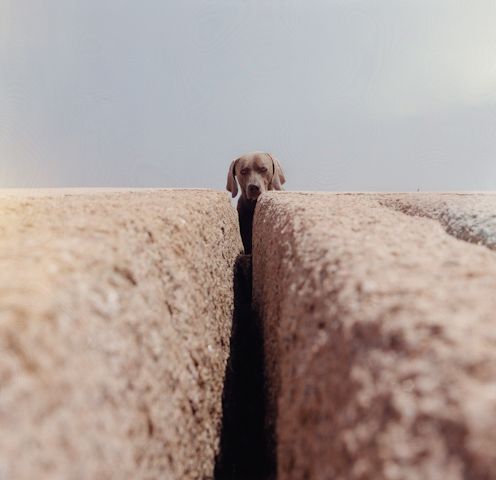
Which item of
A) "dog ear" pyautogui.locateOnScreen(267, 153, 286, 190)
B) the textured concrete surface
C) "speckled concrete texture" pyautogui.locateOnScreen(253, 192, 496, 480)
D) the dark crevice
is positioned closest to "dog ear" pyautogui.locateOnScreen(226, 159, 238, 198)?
"dog ear" pyautogui.locateOnScreen(267, 153, 286, 190)

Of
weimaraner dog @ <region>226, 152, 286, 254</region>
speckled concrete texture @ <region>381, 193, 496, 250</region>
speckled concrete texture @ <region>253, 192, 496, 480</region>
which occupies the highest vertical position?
weimaraner dog @ <region>226, 152, 286, 254</region>

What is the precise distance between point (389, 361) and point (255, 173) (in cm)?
278

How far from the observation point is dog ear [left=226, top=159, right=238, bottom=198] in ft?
10.3

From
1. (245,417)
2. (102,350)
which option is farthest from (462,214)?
(102,350)

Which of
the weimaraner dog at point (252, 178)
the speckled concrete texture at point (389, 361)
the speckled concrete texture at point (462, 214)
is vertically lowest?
the speckled concrete texture at point (389, 361)

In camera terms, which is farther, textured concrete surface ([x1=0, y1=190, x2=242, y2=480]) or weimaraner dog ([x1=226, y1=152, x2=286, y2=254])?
weimaraner dog ([x1=226, y1=152, x2=286, y2=254])

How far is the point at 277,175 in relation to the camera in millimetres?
3150

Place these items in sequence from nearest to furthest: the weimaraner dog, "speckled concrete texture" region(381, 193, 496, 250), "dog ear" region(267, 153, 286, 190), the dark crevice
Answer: the dark crevice < "speckled concrete texture" region(381, 193, 496, 250) < the weimaraner dog < "dog ear" region(267, 153, 286, 190)

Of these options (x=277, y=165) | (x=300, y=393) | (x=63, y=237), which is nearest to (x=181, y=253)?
(x=63, y=237)

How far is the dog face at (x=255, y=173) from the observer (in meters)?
2.85

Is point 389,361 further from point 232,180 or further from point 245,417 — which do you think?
point 232,180

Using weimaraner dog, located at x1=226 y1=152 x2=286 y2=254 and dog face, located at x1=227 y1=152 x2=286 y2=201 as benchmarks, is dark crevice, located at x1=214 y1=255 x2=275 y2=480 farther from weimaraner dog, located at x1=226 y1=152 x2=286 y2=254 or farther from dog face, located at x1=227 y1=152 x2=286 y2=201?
dog face, located at x1=227 y1=152 x2=286 y2=201

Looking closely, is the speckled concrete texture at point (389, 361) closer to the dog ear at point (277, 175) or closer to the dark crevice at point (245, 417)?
the dark crevice at point (245, 417)

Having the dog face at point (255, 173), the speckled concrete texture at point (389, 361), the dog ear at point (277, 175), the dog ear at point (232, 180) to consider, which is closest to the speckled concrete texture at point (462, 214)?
the speckled concrete texture at point (389, 361)
